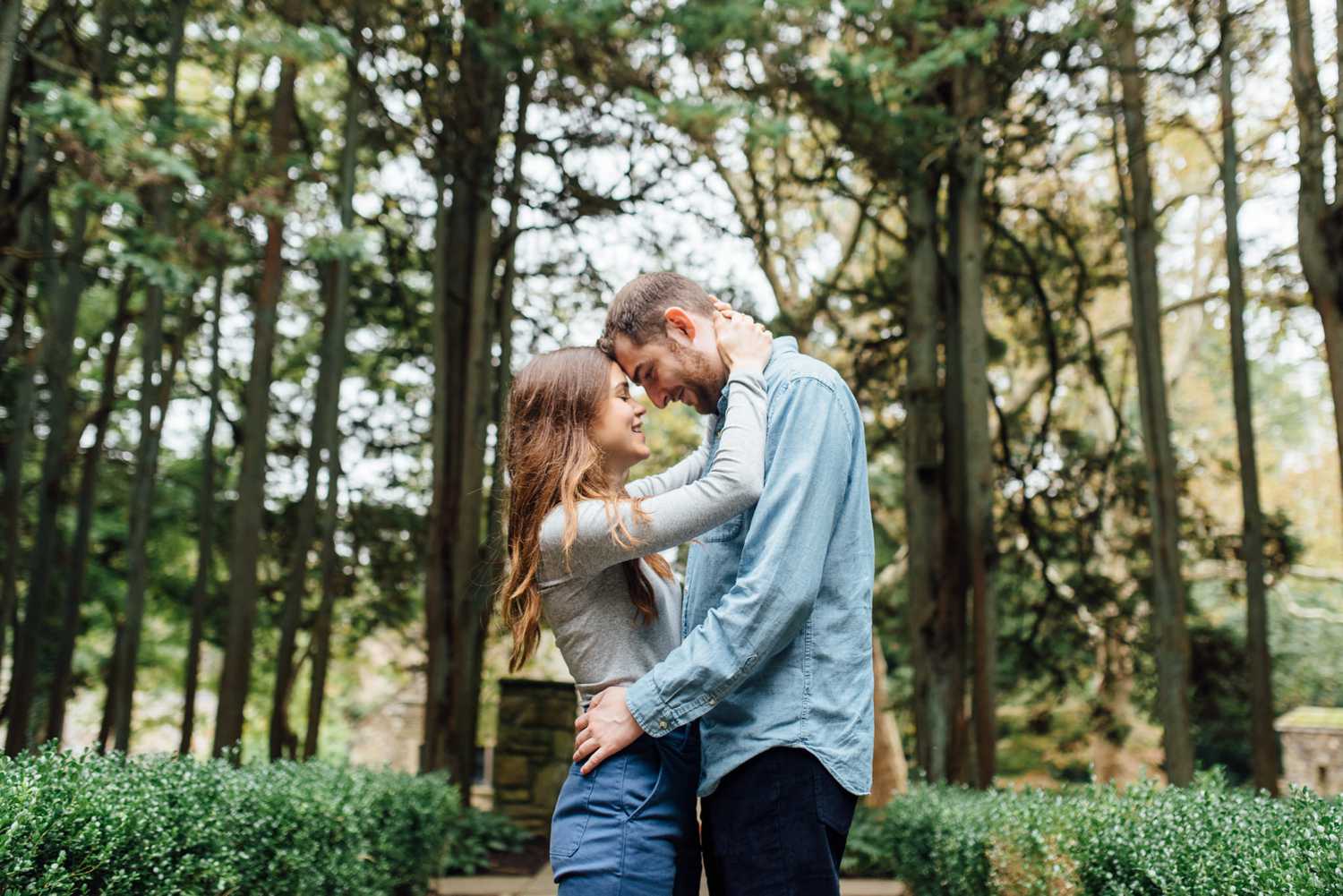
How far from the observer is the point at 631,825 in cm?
166

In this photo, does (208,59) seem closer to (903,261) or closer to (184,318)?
(184,318)

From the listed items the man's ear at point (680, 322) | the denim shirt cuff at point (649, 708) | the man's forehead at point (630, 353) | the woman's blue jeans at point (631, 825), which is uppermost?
the man's ear at point (680, 322)

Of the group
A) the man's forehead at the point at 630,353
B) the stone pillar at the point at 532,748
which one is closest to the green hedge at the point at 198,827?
the man's forehead at the point at 630,353

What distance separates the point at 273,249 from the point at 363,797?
397cm

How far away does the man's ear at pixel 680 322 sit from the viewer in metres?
1.89

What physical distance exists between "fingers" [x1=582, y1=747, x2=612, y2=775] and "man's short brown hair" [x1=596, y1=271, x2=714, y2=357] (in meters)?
0.68

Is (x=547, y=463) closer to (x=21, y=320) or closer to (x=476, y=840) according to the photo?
(x=476, y=840)

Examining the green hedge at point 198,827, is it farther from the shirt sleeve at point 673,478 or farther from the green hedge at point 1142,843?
the green hedge at point 1142,843

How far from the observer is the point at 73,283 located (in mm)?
7789

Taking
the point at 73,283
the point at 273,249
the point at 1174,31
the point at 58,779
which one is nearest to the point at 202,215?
the point at 273,249

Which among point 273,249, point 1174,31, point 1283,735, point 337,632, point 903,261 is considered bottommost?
point 1283,735

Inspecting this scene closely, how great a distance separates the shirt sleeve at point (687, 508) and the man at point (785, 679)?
4cm

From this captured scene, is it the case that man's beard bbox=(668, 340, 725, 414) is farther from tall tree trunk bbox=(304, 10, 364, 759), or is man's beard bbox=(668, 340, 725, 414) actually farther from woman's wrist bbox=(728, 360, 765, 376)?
tall tree trunk bbox=(304, 10, 364, 759)

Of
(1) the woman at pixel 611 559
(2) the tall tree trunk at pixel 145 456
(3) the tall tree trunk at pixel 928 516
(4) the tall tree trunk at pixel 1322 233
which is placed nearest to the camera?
(1) the woman at pixel 611 559
